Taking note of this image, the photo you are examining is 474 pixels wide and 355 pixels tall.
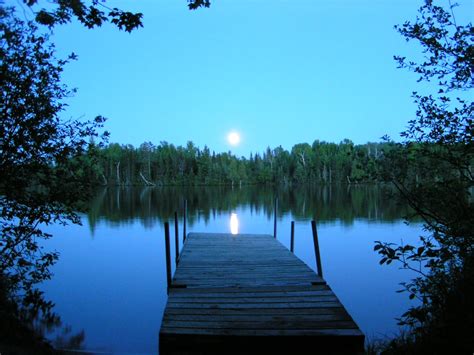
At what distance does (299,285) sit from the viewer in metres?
8.02

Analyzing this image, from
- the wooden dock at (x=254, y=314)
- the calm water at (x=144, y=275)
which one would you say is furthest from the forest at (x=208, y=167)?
the wooden dock at (x=254, y=314)

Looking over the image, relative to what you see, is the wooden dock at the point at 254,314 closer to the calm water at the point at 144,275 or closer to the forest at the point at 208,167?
the calm water at the point at 144,275

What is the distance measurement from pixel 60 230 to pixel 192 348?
23.7 metres

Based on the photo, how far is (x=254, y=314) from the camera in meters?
6.39

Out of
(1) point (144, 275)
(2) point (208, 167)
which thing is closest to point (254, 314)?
(1) point (144, 275)

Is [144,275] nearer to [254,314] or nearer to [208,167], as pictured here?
[254,314]

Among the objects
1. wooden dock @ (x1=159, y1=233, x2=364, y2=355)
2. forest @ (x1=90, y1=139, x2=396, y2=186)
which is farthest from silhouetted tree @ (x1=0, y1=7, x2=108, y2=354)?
forest @ (x1=90, y1=139, x2=396, y2=186)

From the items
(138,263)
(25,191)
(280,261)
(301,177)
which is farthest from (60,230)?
(301,177)

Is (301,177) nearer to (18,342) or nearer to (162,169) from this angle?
(162,169)

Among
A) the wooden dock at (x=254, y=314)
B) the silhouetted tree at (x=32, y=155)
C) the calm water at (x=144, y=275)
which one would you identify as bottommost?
the calm water at (x=144, y=275)

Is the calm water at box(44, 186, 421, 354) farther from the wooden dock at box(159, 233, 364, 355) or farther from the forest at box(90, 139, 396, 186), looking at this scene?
the forest at box(90, 139, 396, 186)

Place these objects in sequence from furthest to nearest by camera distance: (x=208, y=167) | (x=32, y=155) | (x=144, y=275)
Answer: (x=208, y=167)
(x=144, y=275)
(x=32, y=155)

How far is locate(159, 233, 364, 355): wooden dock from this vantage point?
565 cm

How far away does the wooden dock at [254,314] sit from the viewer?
5648 mm
